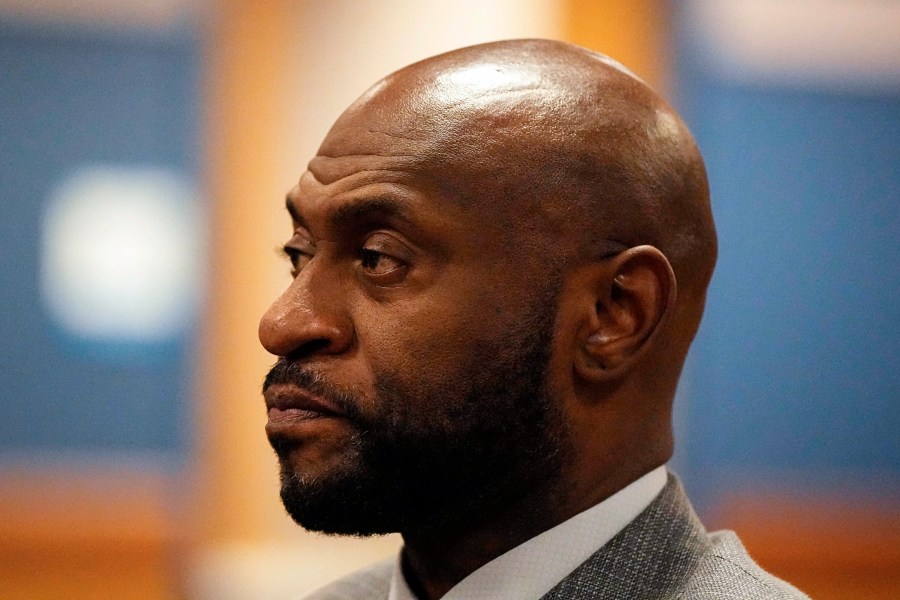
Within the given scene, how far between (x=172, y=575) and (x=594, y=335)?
261cm

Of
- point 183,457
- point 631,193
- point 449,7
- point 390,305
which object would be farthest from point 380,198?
point 183,457

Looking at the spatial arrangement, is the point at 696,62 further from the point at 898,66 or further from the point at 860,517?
the point at 860,517

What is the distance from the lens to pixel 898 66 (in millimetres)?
3754

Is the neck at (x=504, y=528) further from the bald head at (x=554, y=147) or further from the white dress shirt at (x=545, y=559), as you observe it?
the bald head at (x=554, y=147)

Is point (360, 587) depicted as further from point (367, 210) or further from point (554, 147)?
point (554, 147)

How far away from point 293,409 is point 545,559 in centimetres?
35

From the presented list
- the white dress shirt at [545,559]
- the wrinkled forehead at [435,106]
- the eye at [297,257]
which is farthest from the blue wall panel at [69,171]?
the white dress shirt at [545,559]

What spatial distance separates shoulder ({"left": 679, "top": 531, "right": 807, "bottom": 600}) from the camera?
131cm

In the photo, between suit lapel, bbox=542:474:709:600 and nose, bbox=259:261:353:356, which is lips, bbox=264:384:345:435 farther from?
suit lapel, bbox=542:474:709:600

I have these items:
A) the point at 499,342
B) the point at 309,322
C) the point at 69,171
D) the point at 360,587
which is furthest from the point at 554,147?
the point at 69,171

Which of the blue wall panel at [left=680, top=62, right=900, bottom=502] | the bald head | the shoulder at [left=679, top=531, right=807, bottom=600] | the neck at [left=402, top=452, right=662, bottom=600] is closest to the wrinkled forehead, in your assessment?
the bald head

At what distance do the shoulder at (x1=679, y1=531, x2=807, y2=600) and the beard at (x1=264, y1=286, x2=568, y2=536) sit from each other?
8.0 inches

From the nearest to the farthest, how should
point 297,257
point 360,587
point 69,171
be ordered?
Answer: 1. point 297,257
2. point 360,587
3. point 69,171

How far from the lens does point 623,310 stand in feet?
4.59
